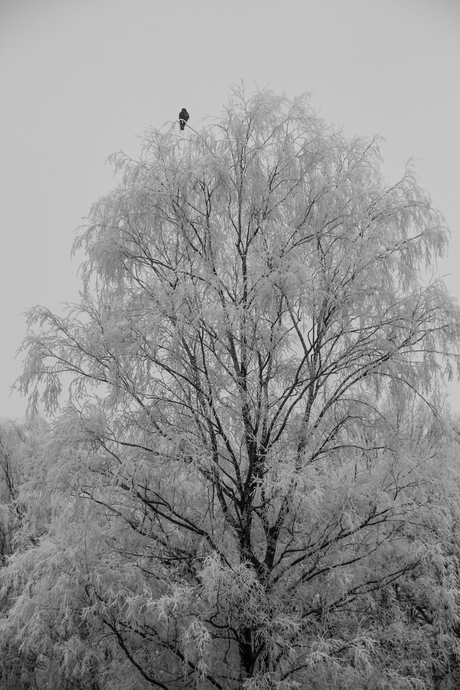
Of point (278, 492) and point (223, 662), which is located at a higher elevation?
point (278, 492)

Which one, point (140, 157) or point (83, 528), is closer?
point (83, 528)

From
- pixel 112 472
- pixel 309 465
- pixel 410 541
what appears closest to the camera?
pixel 309 465

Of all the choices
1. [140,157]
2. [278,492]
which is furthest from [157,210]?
[278,492]

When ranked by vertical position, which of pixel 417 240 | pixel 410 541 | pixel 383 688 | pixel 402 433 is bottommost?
pixel 383 688

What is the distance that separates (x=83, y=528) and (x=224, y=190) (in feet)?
11.1

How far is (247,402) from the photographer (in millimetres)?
5004

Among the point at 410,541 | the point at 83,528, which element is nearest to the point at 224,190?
the point at 83,528

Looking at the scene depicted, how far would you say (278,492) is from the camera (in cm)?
478

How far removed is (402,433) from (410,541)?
3.29ft

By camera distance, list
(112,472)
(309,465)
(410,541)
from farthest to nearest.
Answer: (410,541) → (112,472) → (309,465)

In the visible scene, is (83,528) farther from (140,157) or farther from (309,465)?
(140,157)

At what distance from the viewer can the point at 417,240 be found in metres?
5.48

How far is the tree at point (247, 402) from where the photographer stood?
475 cm

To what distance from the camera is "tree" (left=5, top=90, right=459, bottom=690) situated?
4750 mm
